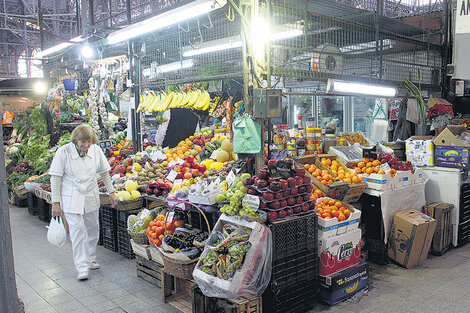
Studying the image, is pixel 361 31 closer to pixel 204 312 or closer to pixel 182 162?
pixel 182 162

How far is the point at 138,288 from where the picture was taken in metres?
4.39

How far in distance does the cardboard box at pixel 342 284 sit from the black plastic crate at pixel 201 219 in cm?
123

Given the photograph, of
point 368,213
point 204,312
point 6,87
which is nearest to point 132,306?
point 204,312

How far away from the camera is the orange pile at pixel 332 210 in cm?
403

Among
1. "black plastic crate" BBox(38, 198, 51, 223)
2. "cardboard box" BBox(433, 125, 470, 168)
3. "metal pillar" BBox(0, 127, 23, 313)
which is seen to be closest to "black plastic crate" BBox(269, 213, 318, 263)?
"metal pillar" BBox(0, 127, 23, 313)

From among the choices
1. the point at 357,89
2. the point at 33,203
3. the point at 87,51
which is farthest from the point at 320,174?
the point at 33,203

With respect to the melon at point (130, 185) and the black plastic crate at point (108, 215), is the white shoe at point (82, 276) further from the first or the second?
the melon at point (130, 185)

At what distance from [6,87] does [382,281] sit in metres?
14.2

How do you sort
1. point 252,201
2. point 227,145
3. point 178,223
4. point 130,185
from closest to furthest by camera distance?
point 252,201 → point 178,223 → point 130,185 → point 227,145

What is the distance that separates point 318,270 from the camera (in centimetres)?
390

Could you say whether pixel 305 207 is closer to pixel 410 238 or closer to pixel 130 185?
pixel 410 238

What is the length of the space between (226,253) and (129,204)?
2.33 meters

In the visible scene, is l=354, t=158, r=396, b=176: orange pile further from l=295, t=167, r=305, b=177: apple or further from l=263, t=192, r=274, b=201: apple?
l=263, t=192, r=274, b=201: apple

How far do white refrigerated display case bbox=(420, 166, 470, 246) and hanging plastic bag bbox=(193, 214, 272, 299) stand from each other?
331cm
